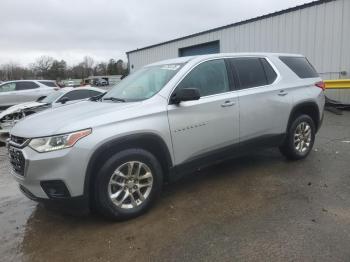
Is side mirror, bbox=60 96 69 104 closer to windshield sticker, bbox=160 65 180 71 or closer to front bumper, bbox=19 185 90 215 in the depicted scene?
windshield sticker, bbox=160 65 180 71

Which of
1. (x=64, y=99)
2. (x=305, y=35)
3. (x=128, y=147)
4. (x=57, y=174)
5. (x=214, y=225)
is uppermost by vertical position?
(x=305, y=35)

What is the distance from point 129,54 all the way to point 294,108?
2188 centimetres

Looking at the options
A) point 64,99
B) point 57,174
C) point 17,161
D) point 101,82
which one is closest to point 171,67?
point 57,174

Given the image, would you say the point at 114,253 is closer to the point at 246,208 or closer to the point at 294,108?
the point at 246,208

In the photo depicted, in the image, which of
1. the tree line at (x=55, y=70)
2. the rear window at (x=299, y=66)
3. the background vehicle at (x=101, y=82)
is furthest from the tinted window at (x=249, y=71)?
the tree line at (x=55, y=70)

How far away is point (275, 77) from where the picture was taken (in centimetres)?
516

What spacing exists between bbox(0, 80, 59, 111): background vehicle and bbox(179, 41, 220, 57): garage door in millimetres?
7976

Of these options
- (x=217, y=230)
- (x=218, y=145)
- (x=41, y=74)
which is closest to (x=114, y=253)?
(x=217, y=230)

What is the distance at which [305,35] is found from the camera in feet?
42.0

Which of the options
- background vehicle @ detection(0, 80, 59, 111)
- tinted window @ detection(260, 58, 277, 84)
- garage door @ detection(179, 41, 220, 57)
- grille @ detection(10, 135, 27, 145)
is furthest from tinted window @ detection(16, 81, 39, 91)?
tinted window @ detection(260, 58, 277, 84)

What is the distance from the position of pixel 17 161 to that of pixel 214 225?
85.6 inches

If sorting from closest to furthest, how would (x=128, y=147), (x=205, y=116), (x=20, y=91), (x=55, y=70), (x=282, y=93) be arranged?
(x=128, y=147) < (x=205, y=116) < (x=282, y=93) < (x=20, y=91) < (x=55, y=70)

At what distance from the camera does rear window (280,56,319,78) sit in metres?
5.47

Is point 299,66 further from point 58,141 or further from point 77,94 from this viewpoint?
point 77,94
